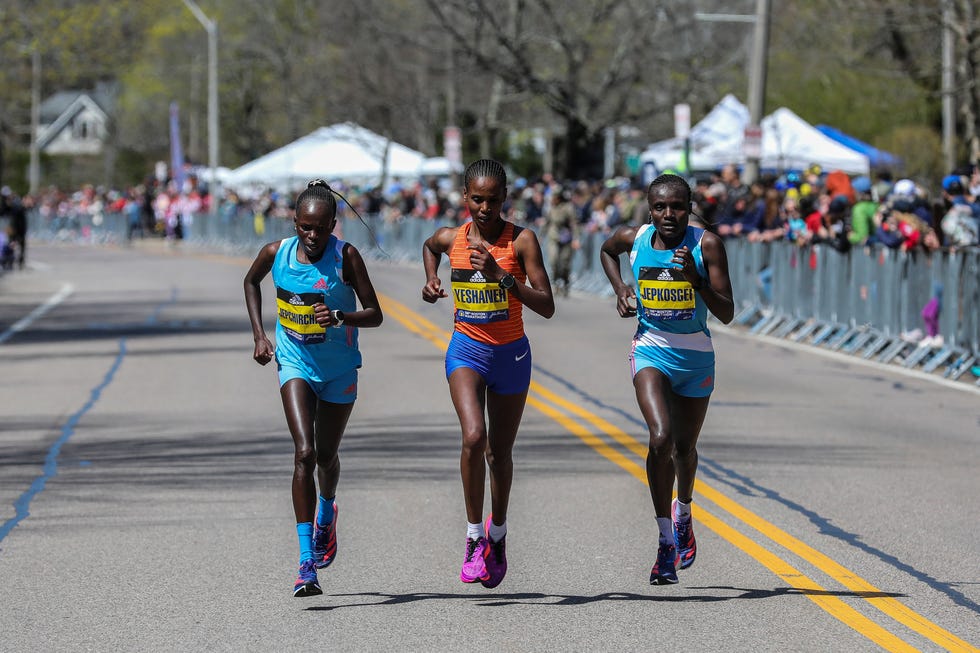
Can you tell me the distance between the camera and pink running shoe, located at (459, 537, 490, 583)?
7.36 m

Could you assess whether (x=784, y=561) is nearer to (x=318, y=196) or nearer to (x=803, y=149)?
(x=318, y=196)

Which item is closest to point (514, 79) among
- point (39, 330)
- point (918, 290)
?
point (39, 330)

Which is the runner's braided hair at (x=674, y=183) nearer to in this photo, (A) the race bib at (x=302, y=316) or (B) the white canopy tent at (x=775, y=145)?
(A) the race bib at (x=302, y=316)

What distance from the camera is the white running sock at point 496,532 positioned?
24.1 ft

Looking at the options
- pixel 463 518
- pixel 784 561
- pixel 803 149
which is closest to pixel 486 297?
pixel 784 561

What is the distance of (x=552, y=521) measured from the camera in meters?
9.08

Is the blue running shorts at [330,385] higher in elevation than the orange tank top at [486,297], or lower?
lower

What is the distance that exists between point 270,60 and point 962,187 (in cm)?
6075

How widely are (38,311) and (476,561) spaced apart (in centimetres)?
2031

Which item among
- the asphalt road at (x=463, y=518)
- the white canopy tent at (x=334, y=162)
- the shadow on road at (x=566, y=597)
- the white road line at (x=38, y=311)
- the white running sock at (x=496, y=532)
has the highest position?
the white canopy tent at (x=334, y=162)

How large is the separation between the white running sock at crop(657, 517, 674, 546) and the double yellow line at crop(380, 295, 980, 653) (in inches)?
22.6

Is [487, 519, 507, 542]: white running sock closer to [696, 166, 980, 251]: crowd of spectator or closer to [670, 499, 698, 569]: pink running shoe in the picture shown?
[670, 499, 698, 569]: pink running shoe

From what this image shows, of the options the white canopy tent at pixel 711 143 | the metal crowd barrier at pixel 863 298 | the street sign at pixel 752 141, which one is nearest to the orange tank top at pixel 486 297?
the metal crowd barrier at pixel 863 298

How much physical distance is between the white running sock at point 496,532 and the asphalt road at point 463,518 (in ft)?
0.77
